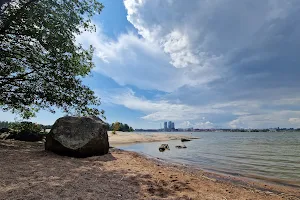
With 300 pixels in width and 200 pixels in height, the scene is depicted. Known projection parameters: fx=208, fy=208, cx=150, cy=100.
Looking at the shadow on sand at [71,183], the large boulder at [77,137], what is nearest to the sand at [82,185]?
the shadow on sand at [71,183]

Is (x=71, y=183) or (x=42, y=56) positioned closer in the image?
(x=71, y=183)

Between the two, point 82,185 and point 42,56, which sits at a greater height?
point 42,56

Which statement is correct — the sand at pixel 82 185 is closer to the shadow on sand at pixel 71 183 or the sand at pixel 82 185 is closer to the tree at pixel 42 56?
the shadow on sand at pixel 71 183

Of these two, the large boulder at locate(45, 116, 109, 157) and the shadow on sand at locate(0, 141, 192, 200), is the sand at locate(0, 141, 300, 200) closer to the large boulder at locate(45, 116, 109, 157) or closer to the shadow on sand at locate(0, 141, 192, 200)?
the shadow on sand at locate(0, 141, 192, 200)

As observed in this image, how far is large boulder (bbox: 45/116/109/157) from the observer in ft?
35.4

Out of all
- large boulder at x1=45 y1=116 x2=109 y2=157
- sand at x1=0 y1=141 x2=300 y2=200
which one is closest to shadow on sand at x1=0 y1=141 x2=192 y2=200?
sand at x1=0 y1=141 x2=300 y2=200

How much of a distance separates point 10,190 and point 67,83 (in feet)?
32.2

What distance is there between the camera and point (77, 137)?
11.2 m

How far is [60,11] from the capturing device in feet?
45.1

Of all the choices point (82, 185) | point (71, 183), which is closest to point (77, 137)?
point (71, 183)

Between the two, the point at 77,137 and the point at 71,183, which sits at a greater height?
the point at 77,137

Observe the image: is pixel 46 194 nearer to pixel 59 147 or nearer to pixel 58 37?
pixel 59 147

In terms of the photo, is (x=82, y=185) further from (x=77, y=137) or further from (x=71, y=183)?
(x=77, y=137)

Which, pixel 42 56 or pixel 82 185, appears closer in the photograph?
pixel 82 185
